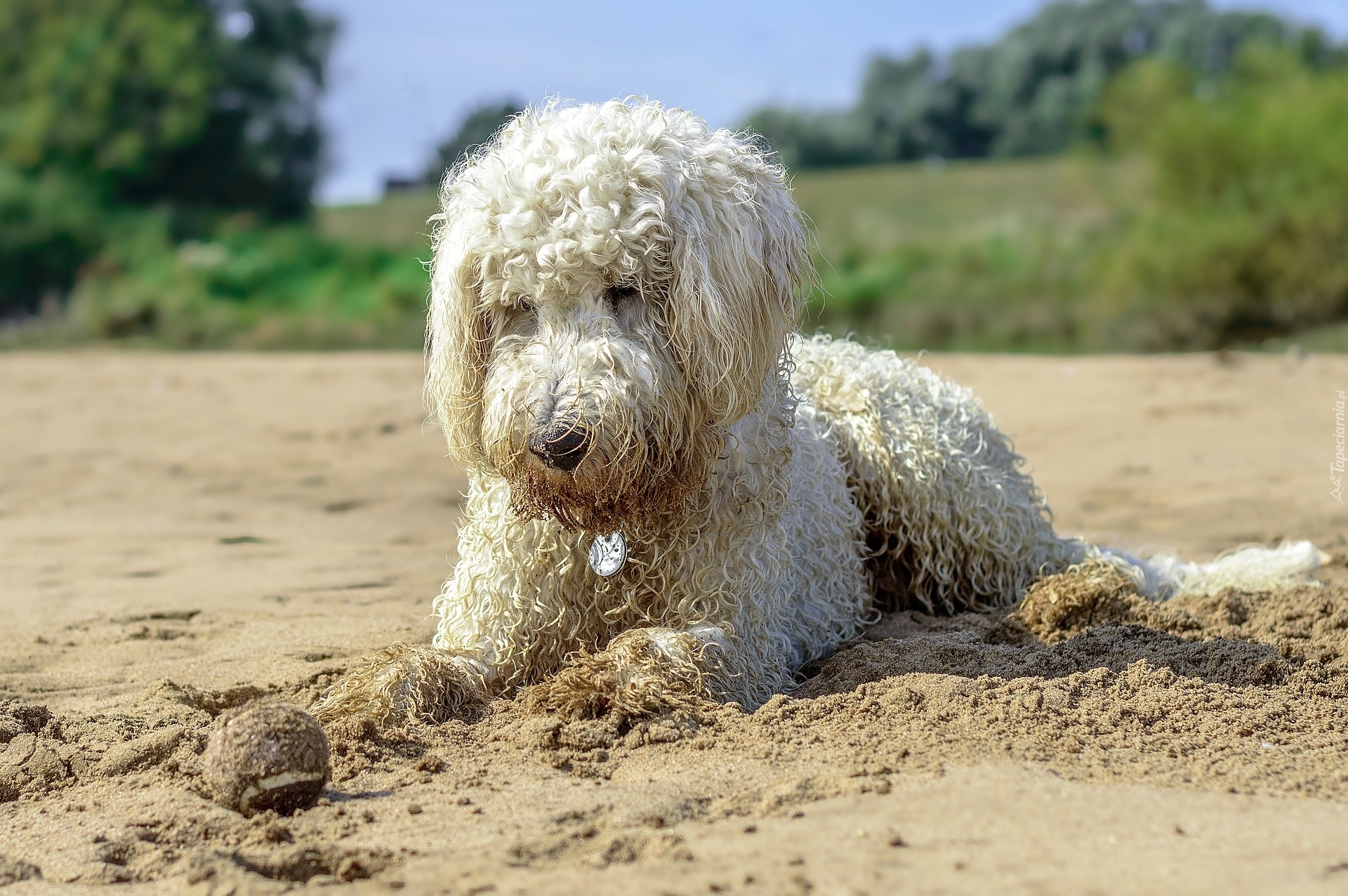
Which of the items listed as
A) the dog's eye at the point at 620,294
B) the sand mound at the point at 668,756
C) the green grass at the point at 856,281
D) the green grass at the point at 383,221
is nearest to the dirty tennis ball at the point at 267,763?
the sand mound at the point at 668,756

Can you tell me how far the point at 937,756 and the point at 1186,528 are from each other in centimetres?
511

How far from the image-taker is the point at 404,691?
4336mm

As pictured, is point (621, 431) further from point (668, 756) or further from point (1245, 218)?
point (1245, 218)

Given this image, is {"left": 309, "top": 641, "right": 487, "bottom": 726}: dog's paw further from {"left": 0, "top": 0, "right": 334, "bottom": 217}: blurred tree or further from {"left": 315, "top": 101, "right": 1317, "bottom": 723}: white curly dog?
{"left": 0, "top": 0, "right": 334, "bottom": 217}: blurred tree

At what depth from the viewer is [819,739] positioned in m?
3.95

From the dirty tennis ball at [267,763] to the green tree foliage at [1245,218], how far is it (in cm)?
2278

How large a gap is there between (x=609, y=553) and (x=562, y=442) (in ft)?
2.71

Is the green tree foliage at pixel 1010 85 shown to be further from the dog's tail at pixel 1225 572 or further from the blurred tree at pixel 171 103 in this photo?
the dog's tail at pixel 1225 572

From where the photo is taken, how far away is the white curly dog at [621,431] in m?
3.97

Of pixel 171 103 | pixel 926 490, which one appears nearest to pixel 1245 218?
pixel 926 490

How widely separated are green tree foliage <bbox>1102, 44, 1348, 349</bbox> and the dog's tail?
1888 centimetres

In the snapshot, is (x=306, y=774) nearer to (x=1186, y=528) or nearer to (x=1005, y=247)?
(x=1186, y=528)

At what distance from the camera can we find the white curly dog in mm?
3969

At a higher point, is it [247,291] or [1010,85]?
[1010,85]
